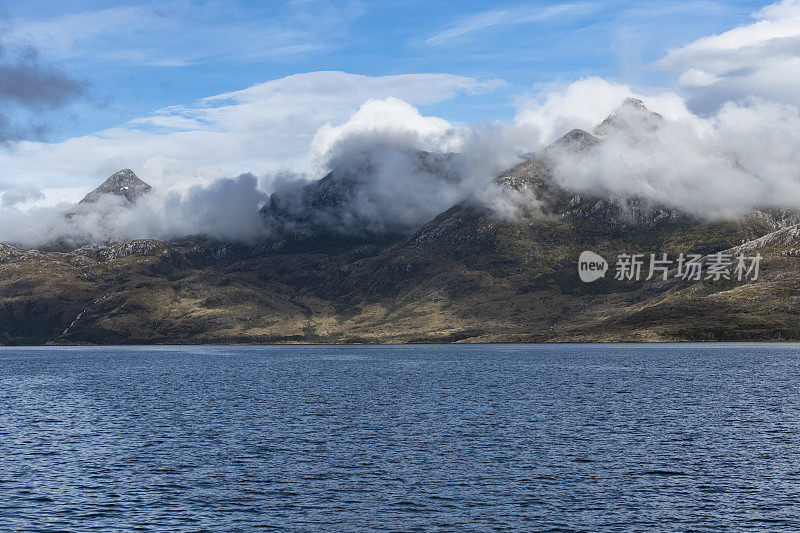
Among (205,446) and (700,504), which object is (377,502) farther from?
(205,446)

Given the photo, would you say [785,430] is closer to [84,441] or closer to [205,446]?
[205,446]

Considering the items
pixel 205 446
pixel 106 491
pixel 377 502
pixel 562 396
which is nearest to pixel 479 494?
pixel 377 502

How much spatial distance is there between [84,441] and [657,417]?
9547cm

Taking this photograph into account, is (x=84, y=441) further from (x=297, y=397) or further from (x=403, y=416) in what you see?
(x=297, y=397)

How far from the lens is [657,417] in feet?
420

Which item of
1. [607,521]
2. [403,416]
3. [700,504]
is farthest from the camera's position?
[403,416]

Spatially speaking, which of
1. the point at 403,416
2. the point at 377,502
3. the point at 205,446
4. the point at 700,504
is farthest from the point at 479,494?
the point at 403,416

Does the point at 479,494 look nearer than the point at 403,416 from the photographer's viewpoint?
Yes

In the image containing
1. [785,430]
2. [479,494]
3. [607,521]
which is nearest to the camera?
[607,521]

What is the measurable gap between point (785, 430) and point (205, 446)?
291 ft

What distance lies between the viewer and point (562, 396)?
16838 cm

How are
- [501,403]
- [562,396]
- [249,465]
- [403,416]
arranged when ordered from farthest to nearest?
[562,396] < [501,403] < [403,416] < [249,465]

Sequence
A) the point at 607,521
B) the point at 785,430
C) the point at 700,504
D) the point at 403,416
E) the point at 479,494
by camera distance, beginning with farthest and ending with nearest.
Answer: the point at 403,416 → the point at 785,430 → the point at 479,494 → the point at 700,504 → the point at 607,521

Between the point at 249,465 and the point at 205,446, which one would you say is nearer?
the point at 249,465
